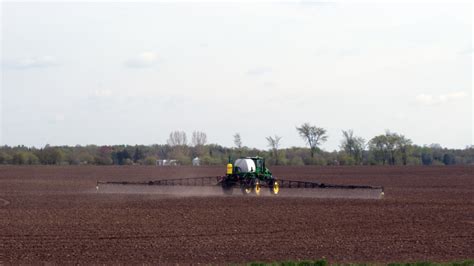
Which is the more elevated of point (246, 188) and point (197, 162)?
point (197, 162)

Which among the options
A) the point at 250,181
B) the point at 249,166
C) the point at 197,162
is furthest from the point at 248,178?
the point at 197,162

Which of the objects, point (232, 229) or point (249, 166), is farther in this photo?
point (249, 166)

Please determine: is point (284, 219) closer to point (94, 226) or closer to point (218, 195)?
point (94, 226)

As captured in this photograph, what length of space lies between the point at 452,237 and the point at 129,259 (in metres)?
9.66

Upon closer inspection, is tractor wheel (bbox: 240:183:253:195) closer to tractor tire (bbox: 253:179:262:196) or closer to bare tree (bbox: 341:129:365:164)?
tractor tire (bbox: 253:179:262:196)

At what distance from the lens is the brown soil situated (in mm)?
19938

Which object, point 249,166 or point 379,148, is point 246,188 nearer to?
point 249,166

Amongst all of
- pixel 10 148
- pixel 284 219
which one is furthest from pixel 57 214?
pixel 10 148

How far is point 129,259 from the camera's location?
63.3 ft

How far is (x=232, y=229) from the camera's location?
2555 cm

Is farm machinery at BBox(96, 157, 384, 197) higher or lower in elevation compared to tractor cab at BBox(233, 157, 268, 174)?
lower

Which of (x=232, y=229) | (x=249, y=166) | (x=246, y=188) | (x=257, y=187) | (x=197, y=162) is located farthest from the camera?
(x=197, y=162)

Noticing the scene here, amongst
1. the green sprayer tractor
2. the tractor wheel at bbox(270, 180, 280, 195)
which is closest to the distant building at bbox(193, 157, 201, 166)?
the green sprayer tractor

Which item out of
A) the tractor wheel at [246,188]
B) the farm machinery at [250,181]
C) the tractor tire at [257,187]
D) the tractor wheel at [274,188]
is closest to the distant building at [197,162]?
the farm machinery at [250,181]
